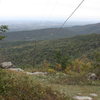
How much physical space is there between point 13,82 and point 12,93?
75cm

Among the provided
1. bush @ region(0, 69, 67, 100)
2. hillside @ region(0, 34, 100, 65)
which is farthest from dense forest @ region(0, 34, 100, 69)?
bush @ region(0, 69, 67, 100)

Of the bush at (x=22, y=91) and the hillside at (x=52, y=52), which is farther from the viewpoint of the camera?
the hillside at (x=52, y=52)

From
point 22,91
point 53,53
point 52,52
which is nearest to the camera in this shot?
point 22,91

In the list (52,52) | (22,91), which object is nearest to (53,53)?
(52,52)

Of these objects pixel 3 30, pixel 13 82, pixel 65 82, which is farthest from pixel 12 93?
pixel 65 82

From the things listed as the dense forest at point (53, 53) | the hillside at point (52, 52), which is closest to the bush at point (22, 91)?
the dense forest at point (53, 53)

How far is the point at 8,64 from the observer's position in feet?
58.2

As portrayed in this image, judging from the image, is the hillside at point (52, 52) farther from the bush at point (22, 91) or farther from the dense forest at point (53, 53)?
the bush at point (22, 91)

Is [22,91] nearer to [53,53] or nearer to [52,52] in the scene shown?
[53,53]

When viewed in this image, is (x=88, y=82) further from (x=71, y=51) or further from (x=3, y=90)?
(x=71, y=51)

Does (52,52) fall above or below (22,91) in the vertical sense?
below

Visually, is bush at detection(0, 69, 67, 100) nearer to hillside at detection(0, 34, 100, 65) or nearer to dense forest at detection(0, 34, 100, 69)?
dense forest at detection(0, 34, 100, 69)

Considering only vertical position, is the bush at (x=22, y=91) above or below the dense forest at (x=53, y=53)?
above

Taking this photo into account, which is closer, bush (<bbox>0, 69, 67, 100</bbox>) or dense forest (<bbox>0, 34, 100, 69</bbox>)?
bush (<bbox>0, 69, 67, 100</bbox>)
